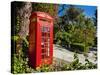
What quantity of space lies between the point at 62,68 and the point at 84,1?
2.72 ft

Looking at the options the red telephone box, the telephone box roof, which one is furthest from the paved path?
the telephone box roof

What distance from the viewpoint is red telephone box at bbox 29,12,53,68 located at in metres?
3.12

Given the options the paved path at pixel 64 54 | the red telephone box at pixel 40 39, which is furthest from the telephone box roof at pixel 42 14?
the paved path at pixel 64 54

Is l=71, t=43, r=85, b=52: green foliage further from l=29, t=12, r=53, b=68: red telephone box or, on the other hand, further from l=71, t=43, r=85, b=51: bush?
l=29, t=12, r=53, b=68: red telephone box

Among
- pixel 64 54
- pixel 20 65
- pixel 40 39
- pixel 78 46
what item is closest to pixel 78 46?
pixel 78 46

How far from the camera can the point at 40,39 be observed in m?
3.17

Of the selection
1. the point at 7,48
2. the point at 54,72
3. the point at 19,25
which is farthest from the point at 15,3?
the point at 54,72

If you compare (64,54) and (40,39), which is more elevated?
(40,39)

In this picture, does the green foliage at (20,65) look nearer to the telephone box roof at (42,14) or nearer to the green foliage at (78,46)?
the telephone box roof at (42,14)

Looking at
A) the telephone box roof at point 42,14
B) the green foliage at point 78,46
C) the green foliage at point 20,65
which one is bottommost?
the green foliage at point 20,65

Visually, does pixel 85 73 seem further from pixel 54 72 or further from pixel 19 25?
pixel 19 25

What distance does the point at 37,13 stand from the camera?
3137mm

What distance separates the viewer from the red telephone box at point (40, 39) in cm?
312

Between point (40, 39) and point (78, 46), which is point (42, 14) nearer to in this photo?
point (40, 39)
